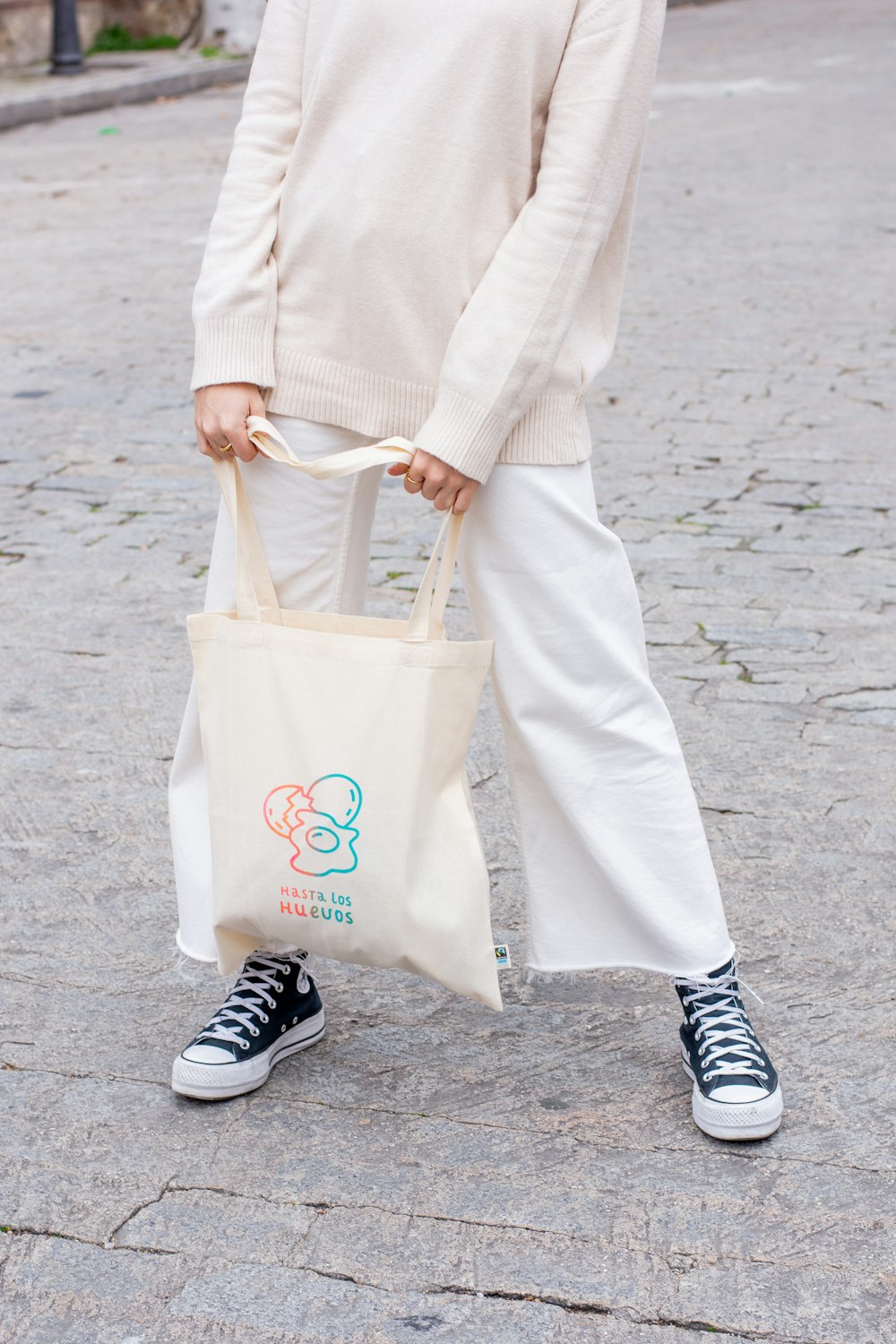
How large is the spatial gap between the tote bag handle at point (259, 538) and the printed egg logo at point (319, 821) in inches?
8.8

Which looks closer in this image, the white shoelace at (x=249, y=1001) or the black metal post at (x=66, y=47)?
the white shoelace at (x=249, y=1001)

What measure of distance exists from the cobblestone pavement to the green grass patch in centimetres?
1451

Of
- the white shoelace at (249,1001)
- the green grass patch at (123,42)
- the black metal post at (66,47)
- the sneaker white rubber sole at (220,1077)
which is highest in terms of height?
the white shoelace at (249,1001)

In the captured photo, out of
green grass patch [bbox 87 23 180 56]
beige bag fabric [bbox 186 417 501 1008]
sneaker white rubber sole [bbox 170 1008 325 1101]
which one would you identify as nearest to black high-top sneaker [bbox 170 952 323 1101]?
sneaker white rubber sole [bbox 170 1008 325 1101]

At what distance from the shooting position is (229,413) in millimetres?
2254

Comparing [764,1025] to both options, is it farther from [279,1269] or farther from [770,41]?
[770,41]

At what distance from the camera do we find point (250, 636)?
87.7 inches

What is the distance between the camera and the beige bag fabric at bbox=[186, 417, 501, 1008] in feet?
7.11

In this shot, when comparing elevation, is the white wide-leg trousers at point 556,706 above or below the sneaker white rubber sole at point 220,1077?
above

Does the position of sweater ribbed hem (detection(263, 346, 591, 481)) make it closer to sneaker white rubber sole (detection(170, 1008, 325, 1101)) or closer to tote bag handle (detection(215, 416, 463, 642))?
tote bag handle (detection(215, 416, 463, 642))

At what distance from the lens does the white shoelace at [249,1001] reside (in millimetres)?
2467

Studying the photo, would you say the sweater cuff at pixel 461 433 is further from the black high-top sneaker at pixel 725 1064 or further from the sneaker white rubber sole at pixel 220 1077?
the sneaker white rubber sole at pixel 220 1077

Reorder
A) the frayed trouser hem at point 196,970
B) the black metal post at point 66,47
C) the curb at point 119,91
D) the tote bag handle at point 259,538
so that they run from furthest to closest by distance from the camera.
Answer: the black metal post at point 66,47
the curb at point 119,91
the frayed trouser hem at point 196,970
the tote bag handle at point 259,538

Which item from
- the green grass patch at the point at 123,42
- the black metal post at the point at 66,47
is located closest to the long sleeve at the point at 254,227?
the black metal post at the point at 66,47
